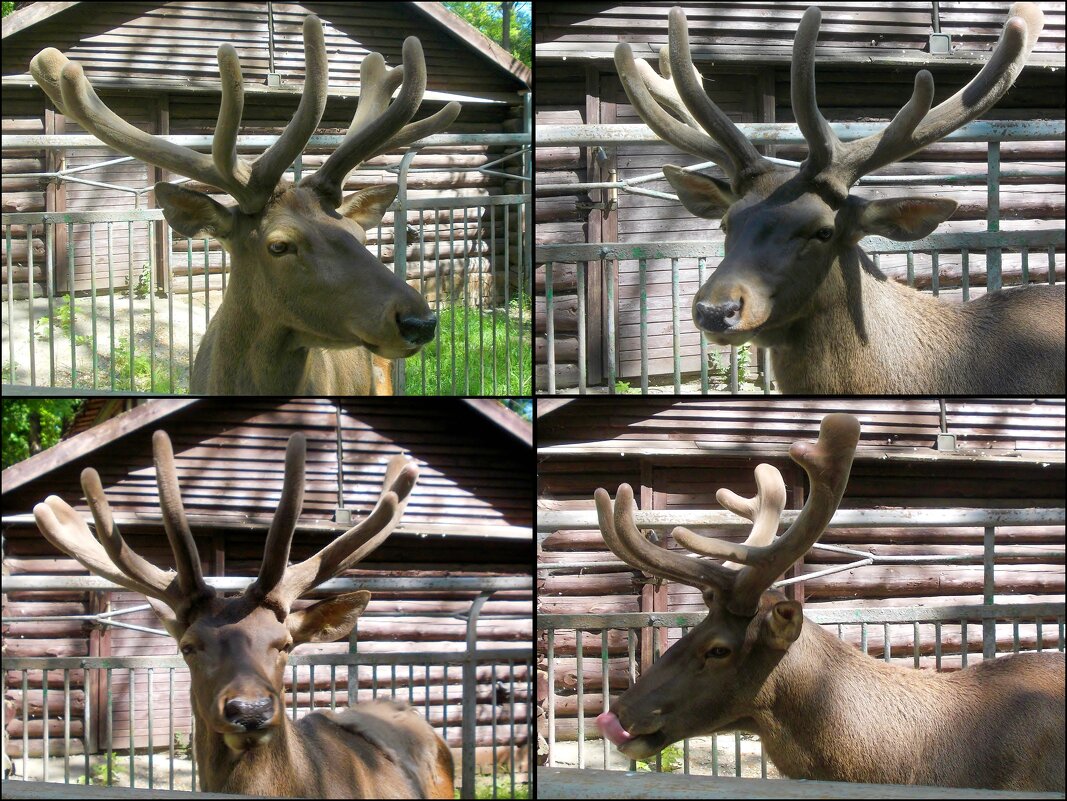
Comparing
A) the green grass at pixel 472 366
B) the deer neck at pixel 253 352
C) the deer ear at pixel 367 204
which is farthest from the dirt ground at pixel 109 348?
the deer ear at pixel 367 204

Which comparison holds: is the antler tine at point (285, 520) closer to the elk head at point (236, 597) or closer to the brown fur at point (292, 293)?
the elk head at point (236, 597)

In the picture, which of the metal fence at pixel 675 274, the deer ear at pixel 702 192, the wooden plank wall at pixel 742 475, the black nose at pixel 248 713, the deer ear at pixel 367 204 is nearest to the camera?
the black nose at pixel 248 713

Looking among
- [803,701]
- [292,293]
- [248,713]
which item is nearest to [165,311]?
[292,293]

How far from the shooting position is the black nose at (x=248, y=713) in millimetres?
2949

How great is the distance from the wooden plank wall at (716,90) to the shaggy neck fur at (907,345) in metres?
3.39

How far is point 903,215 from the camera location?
3436 mm

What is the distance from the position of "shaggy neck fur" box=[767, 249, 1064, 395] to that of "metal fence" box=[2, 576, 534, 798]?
2.68 meters

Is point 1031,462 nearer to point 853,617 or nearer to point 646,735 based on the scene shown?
point 853,617

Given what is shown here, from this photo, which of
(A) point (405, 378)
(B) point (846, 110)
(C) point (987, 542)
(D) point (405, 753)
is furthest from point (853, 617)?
(B) point (846, 110)

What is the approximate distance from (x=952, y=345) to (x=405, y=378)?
12.4 feet

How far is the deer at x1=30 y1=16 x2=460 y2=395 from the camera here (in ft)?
11.1

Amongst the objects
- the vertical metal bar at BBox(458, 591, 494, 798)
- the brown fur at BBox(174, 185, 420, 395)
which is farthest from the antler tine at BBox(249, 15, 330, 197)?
the vertical metal bar at BBox(458, 591, 494, 798)

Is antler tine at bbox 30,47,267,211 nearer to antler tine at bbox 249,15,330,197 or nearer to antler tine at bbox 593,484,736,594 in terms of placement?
antler tine at bbox 249,15,330,197

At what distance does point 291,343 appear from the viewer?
3.72 m
